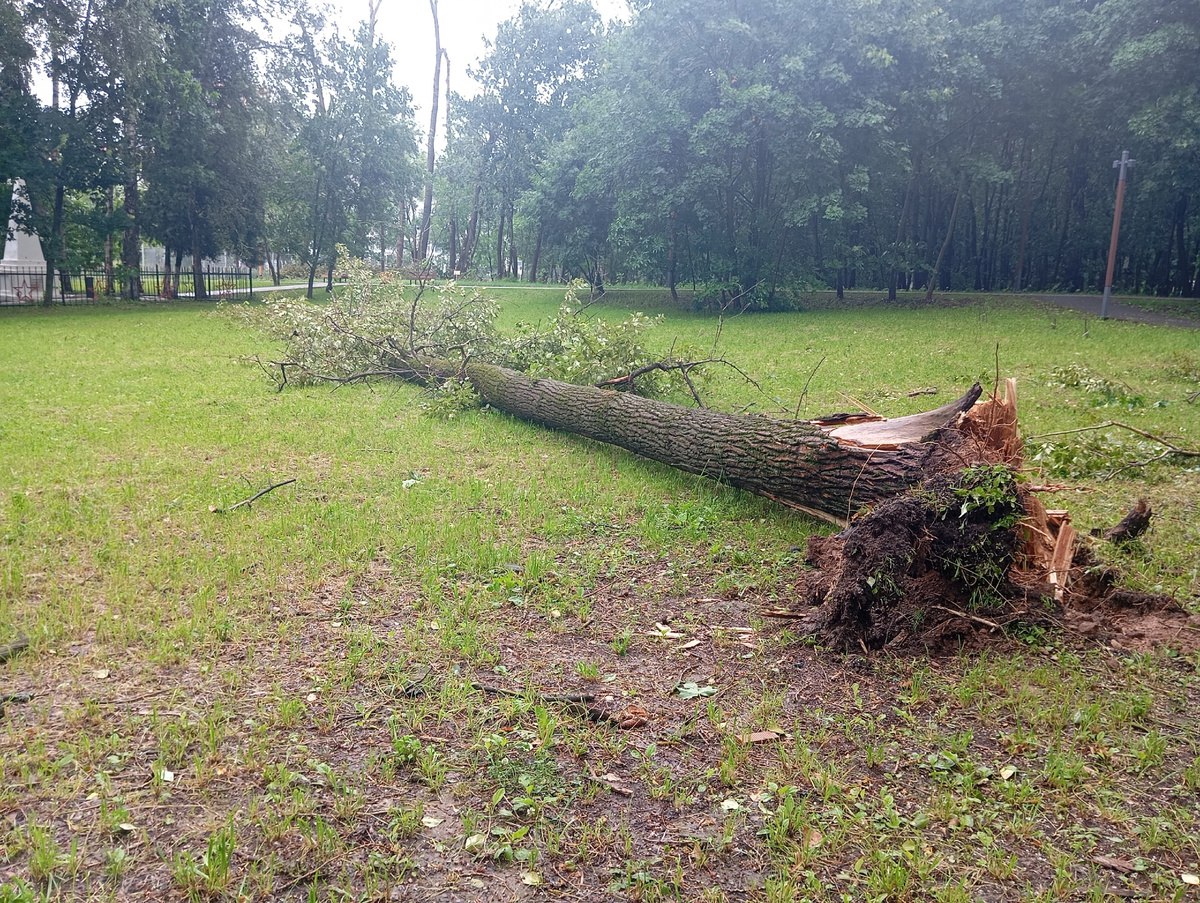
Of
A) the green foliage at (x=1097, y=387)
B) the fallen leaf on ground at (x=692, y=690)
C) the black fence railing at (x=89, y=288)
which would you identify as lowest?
the fallen leaf on ground at (x=692, y=690)

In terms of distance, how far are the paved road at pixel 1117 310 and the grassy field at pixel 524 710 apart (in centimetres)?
1695

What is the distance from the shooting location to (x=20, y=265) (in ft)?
107

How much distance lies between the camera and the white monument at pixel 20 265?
76.1 ft

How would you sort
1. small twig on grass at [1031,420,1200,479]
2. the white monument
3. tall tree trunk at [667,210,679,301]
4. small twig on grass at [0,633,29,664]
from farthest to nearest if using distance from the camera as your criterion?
tall tree trunk at [667,210,679,301] < the white monument < small twig on grass at [1031,420,1200,479] < small twig on grass at [0,633,29,664]

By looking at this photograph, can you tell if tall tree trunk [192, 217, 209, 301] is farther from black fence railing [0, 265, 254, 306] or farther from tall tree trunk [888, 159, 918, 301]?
tall tree trunk [888, 159, 918, 301]

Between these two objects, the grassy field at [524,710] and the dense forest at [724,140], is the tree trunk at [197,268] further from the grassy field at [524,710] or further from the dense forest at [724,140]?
the grassy field at [524,710]

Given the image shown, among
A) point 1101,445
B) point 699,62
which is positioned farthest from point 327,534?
point 699,62

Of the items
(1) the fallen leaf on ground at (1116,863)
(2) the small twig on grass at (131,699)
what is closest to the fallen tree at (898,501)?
(1) the fallen leaf on ground at (1116,863)

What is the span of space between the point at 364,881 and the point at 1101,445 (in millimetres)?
6369

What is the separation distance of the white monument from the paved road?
30.2 m

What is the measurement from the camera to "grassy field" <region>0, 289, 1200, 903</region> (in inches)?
91.8

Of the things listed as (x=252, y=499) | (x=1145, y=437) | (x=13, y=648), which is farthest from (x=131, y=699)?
(x=1145, y=437)

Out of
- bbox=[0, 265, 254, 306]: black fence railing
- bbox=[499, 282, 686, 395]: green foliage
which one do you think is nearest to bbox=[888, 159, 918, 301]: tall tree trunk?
bbox=[499, 282, 686, 395]: green foliage

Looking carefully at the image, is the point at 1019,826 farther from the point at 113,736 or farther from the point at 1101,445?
the point at 1101,445
